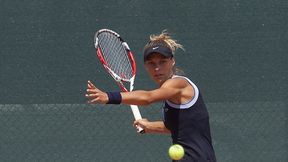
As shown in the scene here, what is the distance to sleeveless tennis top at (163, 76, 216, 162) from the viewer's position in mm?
3553

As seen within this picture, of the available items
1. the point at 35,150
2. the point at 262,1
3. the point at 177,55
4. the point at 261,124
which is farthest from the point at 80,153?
the point at 262,1

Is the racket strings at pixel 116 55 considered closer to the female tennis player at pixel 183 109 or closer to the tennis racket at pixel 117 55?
the tennis racket at pixel 117 55

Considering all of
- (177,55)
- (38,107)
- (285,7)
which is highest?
(285,7)

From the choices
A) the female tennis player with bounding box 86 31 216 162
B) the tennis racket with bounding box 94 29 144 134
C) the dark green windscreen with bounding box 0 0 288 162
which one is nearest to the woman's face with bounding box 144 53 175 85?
the female tennis player with bounding box 86 31 216 162

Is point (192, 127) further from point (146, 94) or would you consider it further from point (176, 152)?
point (146, 94)

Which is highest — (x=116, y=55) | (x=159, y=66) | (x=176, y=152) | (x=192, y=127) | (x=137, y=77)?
(x=137, y=77)

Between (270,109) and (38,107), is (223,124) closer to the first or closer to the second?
(270,109)

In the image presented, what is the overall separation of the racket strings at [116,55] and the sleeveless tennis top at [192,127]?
913mm

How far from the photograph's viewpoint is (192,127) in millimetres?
3566

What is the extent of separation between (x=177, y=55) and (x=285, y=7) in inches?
40.6

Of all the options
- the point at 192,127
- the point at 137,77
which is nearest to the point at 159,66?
the point at 192,127

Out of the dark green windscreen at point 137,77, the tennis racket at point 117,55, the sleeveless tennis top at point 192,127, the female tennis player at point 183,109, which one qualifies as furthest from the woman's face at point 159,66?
the dark green windscreen at point 137,77

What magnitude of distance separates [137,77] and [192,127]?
206 cm

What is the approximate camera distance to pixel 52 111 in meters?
5.56
